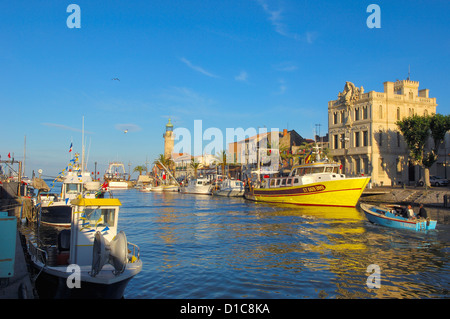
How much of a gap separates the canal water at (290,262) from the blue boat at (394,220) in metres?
0.60

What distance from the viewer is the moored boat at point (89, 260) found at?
10031 mm

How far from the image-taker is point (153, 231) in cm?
2622

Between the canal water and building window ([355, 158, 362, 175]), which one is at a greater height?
building window ([355, 158, 362, 175])

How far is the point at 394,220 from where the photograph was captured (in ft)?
81.4

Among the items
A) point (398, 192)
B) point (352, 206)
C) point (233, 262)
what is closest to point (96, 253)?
point (233, 262)

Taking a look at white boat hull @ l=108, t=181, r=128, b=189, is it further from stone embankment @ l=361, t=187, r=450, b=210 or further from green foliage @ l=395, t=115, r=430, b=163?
green foliage @ l=395, t=115, r=430, b=163

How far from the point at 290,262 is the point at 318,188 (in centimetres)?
2916

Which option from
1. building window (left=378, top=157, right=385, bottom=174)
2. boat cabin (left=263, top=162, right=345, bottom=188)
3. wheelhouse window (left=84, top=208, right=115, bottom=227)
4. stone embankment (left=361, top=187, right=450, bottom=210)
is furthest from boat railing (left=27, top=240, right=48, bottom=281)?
building window (left=378, top=157, right=385, bottom=174)

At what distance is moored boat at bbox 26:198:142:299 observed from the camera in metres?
10.0

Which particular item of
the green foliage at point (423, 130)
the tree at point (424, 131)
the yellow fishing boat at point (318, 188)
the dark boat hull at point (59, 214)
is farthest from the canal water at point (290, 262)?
the green foliage at point (423, 130)

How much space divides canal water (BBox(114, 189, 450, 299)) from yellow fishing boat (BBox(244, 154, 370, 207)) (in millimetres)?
14712

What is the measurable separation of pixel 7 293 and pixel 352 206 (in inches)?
1574

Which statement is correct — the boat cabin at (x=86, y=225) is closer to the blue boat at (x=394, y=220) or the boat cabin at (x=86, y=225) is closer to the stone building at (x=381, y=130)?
the blue boat at (x=394, y=220)
